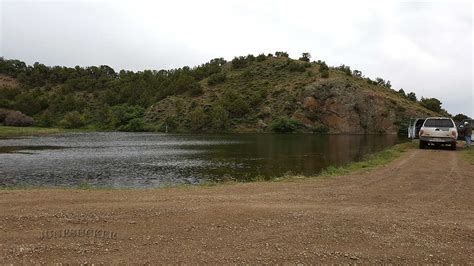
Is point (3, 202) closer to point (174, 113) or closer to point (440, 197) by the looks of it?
point (440, 197)

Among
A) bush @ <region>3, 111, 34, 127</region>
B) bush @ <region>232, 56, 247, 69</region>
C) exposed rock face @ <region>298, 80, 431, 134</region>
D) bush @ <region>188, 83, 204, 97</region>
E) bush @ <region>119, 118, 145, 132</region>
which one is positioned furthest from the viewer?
bush @ <region>232, 56, 247, 69</region>

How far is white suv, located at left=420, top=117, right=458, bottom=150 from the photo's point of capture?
27316 millimetres

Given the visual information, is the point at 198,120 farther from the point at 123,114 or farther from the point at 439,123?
the point at 439,123

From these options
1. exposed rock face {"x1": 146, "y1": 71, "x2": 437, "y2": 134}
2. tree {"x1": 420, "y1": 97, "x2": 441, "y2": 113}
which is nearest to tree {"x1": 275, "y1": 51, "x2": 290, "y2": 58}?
exposed rock face {"x1": 146, "y1": 71, "x2": 437, "y2": 134}

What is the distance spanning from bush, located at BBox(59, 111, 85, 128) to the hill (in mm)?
203

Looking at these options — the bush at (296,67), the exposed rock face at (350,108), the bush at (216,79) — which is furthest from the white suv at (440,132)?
the bush at (216,79)

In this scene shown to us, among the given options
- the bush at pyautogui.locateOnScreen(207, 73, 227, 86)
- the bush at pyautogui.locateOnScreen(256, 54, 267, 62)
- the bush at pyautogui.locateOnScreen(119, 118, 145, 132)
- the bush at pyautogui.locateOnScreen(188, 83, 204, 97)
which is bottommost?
the bush at pyautogui.locateOnScreen(119, 118, 145, 132)

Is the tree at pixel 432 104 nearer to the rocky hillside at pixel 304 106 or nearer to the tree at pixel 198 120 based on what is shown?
the rocky hillside at pixel 304 106

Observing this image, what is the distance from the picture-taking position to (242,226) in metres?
8.23

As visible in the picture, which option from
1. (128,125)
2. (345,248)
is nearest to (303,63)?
(128,125)

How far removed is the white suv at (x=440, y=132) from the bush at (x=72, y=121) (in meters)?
113

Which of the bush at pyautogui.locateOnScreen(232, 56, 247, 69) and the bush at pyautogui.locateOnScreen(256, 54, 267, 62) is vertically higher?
the bush at pyautogui.locateOnScreen(256, 54, 267, 62)

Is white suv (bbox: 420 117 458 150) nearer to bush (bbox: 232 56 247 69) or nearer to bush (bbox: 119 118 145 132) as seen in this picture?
bush (bbox: 119 118 145 132)

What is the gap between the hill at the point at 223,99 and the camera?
104875 mm
